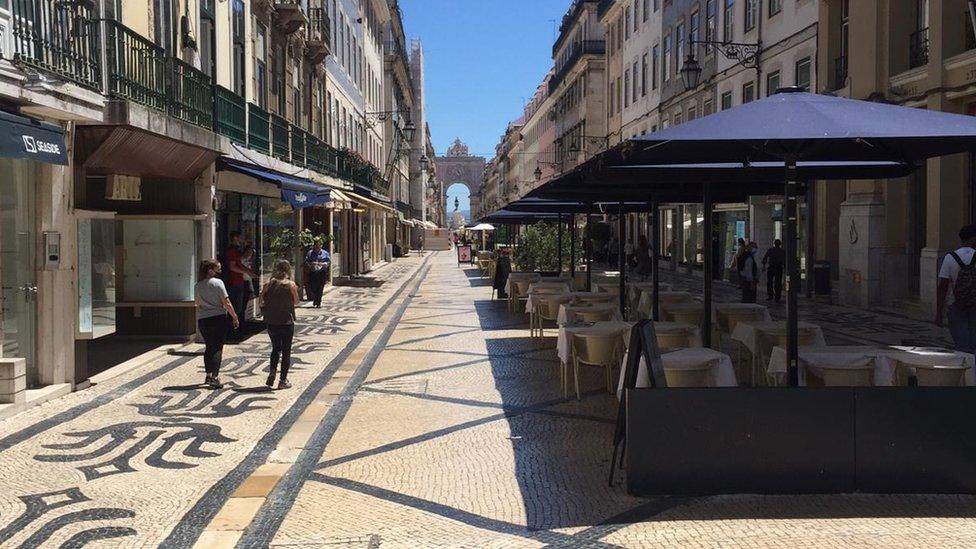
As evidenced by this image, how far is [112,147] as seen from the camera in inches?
409

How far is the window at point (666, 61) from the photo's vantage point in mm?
37875

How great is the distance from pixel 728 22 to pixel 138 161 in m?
24.2

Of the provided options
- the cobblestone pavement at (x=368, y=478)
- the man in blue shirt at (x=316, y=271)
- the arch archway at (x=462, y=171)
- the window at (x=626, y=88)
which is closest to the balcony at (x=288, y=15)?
the man in blue shirt at (x=316, y=271)

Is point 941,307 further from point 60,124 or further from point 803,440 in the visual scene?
point 60,124

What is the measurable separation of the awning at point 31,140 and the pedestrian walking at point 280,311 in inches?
93.8

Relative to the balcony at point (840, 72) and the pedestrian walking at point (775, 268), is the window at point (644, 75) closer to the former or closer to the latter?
the balcony at point (840, 72)

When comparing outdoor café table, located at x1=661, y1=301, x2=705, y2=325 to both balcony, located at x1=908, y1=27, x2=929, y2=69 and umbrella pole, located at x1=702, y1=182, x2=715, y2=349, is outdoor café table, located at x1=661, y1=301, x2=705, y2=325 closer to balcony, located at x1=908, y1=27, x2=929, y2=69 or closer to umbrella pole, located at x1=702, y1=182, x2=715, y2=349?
umbrella pole, located at x1=702, y1=182, x2=715, y2=349

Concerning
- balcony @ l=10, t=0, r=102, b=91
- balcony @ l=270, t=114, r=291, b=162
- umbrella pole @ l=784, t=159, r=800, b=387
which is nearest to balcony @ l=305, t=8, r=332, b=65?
balcony @ l=270, t=114, r=291, b=162

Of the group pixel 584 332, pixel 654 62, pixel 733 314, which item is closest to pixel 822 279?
pixel 733 314

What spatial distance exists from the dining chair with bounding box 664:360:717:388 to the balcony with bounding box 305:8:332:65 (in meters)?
20.0

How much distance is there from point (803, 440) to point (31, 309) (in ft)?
24.5

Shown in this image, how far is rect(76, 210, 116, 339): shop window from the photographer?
9.77 metres

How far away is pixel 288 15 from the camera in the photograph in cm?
2152

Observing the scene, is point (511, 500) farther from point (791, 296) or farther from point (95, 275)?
point (95, 275)
